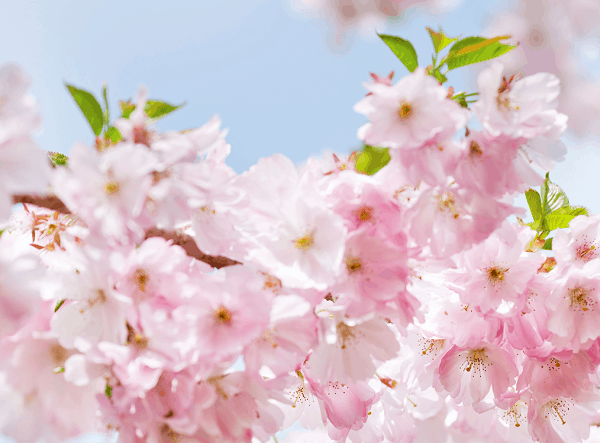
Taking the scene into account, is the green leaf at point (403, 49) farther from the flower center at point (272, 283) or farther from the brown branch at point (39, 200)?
the brown branch at point (39, 200)

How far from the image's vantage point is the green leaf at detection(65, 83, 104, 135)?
123cm

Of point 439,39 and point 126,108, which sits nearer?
point 126,108

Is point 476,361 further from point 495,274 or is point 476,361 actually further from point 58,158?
point 58,158

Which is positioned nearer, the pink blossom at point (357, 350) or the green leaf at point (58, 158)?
the pink blossom at point (357, 350)

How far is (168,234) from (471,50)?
0.94 meters

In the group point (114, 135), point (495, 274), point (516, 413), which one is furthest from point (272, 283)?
point (516, 413)

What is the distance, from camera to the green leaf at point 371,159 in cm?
141

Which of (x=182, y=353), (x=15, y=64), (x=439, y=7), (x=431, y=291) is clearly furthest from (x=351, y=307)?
(x=439, y=7)

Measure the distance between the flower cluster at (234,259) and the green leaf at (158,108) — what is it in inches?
7.8

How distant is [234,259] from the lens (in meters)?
1.20

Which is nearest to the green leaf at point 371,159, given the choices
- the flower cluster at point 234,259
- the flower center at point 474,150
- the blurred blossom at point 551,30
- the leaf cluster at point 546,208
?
the flower cluster at point 234,259

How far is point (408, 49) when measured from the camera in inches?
51.7

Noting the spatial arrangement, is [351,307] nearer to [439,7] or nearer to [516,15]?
[439,7]

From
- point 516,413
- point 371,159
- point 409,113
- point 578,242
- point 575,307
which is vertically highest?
point 409,113
